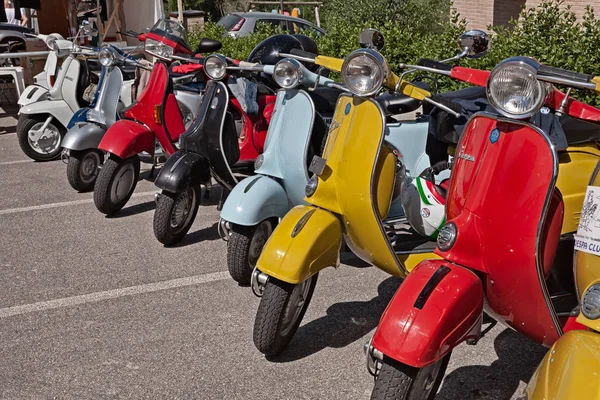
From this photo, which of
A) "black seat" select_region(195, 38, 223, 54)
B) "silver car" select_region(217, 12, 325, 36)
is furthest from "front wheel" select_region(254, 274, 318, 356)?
"silver car" select_region(217, 12, 325, 36)

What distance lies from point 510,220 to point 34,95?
6.35 metres

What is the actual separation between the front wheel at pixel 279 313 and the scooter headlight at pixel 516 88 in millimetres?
1170

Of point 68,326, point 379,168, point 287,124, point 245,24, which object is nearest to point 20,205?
point 68,326

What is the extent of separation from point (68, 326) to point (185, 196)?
1.31 meters

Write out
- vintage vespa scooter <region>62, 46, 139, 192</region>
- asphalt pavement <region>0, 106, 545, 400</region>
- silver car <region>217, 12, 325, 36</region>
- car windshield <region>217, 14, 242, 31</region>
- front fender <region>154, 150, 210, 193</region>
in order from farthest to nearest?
1. car windshield <region>217, 14, 242, 31</region>
2. silver car <region>217, 12, 325, 36</region>
3. vintage vespa scooter <region>62, 46, 139, 192</region>
4. front fender <region>154, 150, 210, 193</region>
5. asphalt pavement <region>0, 106, 545, 400</region>

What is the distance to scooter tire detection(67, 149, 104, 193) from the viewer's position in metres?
6.25

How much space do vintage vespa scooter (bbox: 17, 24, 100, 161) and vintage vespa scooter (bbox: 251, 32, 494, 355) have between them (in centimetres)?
453


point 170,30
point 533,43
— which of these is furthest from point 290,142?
point 533,43

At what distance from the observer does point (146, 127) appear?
5.70m

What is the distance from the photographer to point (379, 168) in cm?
335

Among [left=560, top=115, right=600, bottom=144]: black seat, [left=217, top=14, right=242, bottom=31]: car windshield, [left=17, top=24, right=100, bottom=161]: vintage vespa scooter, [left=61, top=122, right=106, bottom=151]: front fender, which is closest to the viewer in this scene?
[left=560, top=115, right=600, bottom=144]: black seat

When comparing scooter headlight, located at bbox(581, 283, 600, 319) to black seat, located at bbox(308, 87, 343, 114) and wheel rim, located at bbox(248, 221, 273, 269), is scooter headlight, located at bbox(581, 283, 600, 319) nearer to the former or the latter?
wheel rim, located at bbox(248, 221, 273, 269)

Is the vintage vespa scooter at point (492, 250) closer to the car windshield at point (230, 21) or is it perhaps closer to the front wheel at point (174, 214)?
the front wheel at point (174, 214)

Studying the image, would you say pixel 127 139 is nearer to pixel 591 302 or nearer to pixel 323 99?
pixel 323 99
